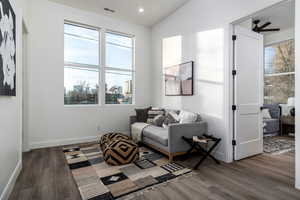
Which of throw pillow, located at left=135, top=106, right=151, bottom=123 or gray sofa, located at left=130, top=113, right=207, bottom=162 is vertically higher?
throw pillow, located at left=135, top=106, right=151, bottom=123

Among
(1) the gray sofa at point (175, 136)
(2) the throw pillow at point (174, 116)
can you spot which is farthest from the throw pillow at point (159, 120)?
(1) the gray sofa at point (175, 136)

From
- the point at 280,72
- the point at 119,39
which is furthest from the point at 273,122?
the point at 119,39

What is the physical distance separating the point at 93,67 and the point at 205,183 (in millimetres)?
3591

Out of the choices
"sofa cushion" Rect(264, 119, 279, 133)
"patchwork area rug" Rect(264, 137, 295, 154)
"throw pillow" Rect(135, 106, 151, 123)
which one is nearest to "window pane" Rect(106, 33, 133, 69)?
"throw pillow" Rect(135, 106, 151, 123)

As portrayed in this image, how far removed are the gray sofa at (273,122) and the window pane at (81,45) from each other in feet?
16.9

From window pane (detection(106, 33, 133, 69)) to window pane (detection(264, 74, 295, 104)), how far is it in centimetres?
505

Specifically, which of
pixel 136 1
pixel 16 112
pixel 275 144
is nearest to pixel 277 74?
pixel 275 144

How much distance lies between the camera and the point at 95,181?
2055 millimetres

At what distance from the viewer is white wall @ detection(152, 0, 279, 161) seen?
2.73 meters

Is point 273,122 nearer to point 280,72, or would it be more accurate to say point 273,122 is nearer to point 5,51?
point 280,72

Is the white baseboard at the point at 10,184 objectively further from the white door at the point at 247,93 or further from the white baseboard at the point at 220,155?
the white door at the point at 247,93

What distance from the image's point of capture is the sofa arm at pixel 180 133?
2.65 m

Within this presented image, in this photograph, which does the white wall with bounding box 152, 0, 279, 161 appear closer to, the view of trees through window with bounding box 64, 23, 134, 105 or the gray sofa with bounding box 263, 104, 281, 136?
the view of trees through window with bounding box 64, 23, 134, 105

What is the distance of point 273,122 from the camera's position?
4.59 m
